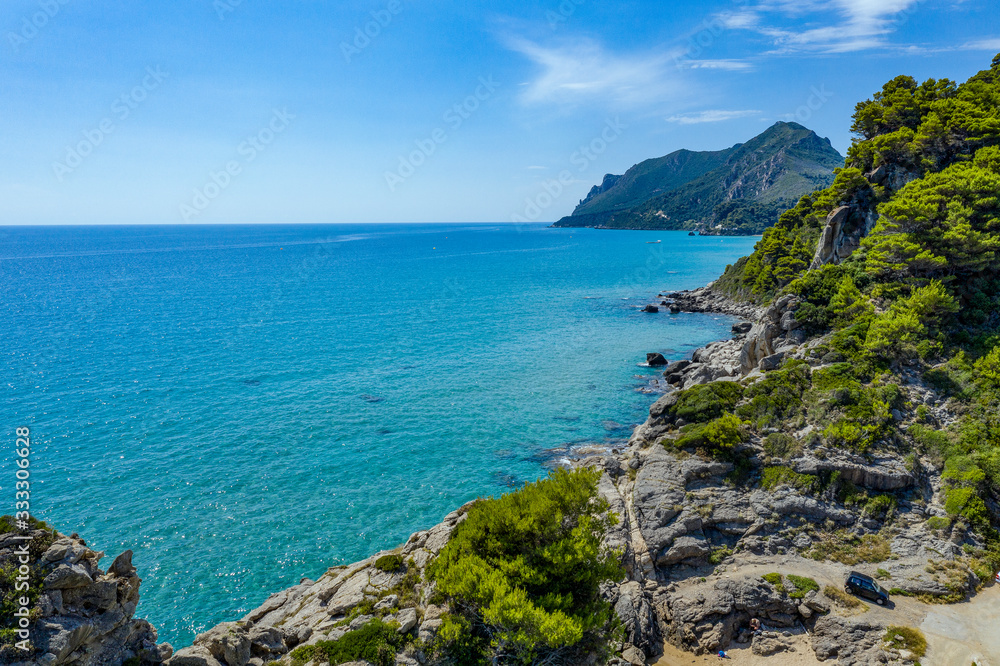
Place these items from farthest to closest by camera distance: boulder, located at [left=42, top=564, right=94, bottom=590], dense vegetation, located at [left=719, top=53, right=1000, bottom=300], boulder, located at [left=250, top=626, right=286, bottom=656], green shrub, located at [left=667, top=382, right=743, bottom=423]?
dense vegetation, located at [left=719, top=53, right=1000, bottom=300] → green shrub, located at [left=667, top=382, right=743, bottom=423] → boulder, located at [left=250, top=626, right=286, bottom=656] → boulder, located at [left=42, top=564, right=94, bottom=590]

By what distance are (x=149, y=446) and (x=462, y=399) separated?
28.7 m

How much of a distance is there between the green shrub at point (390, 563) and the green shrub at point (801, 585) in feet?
61.4

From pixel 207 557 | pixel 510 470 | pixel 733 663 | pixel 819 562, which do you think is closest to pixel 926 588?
pixel 819 562

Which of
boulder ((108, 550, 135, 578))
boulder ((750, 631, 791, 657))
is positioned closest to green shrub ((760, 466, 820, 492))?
boulder ((750, 631, 791, 657))

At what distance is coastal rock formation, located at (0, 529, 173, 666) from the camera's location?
558 inches

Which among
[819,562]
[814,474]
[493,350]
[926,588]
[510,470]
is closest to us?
[926,588]

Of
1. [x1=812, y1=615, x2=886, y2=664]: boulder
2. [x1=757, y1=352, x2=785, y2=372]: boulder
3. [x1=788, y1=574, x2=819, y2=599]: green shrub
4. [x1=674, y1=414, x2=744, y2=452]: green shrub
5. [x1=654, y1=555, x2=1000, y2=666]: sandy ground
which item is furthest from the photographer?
[x1=757, y1=352, x2=785, y2=372]: boulder

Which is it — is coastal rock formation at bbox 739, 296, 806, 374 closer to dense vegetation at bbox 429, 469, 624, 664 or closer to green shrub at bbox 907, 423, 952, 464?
green shrub at bbox 907, 423, 952, 464

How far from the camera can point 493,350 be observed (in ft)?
240

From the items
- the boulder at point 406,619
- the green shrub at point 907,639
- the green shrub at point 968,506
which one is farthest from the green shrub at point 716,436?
the boulder at point 406,619

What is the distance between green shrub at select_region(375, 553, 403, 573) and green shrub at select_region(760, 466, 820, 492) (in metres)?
21.8

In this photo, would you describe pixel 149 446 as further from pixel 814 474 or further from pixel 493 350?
pixel 814 474

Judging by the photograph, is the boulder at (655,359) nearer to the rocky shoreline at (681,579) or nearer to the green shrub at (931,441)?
the rocky shoreline at (681,579)

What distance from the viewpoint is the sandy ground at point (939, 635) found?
19.9 metres
